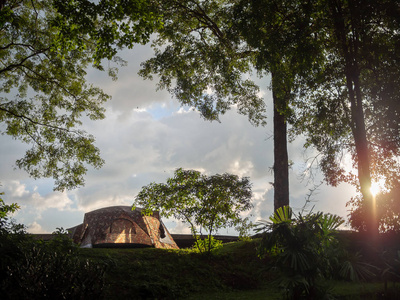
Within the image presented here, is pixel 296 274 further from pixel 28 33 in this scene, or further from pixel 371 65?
pixel 28 33

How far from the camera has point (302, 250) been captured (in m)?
7.72

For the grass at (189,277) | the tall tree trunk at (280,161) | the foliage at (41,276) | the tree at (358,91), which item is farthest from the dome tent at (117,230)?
the tree at (358,91)

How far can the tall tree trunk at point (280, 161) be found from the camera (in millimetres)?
16062

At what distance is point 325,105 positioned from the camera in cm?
1772

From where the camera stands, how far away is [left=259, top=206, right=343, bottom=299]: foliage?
7.54m

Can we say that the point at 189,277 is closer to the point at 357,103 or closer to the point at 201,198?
the point at 201,198

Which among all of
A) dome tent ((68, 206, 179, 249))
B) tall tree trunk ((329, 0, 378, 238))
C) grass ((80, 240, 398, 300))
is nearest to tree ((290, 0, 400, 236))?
tall tree trunk ((329, 0, 378, 238))

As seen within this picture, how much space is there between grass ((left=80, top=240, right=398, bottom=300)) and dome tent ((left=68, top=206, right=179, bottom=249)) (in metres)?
3.54

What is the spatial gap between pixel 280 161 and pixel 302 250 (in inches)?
359

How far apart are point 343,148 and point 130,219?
11865 millimetres

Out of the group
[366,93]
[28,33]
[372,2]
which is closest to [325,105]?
[366,93]

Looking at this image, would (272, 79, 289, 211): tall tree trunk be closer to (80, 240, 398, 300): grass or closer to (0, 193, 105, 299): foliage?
(80, 240, 398, 300): grass

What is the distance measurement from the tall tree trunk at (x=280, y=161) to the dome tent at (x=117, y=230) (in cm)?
602

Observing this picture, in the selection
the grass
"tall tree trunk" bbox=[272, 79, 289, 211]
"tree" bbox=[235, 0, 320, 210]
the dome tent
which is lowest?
the grass
